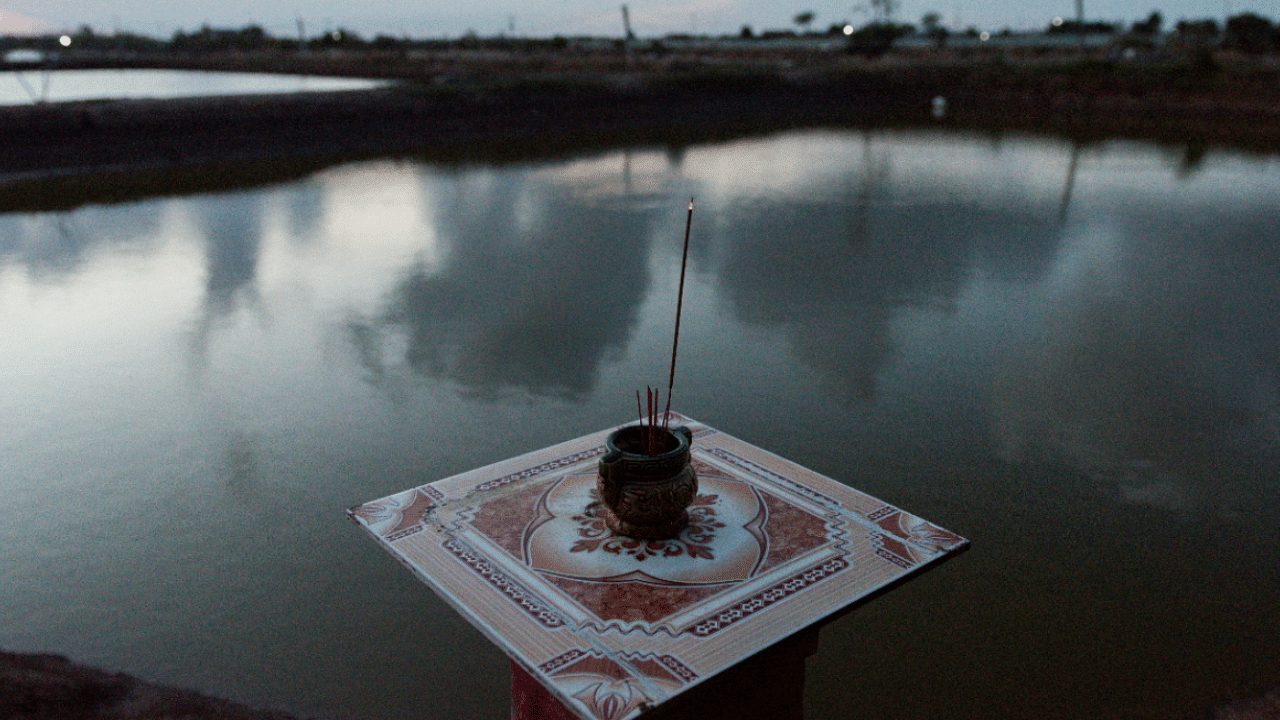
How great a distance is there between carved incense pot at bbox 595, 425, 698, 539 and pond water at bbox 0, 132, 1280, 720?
67 centimetres

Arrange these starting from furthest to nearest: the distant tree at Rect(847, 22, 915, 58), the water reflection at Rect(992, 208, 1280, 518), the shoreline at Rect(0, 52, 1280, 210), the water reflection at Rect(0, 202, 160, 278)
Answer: the distant tree at Rect(847, 22, 915, 58)
the shoreline at Rect(0, 52, 1280, 210)
the water reflection at Rect(0, 202, 160, 278)
the water reflection at Rect(992, 208, 1280, 518)

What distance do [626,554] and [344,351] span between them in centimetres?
322

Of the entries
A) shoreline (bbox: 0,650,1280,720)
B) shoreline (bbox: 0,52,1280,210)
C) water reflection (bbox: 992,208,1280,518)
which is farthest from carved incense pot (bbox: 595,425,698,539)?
shoreline (bbox: 0,52,1280,210)

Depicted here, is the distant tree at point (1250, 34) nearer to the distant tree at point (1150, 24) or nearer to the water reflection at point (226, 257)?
the distant tree at point (1150, 24)

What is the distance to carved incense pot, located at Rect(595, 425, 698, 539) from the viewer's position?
198cm

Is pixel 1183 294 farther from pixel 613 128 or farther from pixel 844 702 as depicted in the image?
pixel 613 128

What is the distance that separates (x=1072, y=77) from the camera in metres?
19.7

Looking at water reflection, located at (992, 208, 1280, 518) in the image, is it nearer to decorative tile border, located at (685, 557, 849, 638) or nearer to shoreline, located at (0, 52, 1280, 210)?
decorative tile border, located at (685, 557, 849, 638)

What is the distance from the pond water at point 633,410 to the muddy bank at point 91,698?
83 mm

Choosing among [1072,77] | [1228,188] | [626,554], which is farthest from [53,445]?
[1072,77]

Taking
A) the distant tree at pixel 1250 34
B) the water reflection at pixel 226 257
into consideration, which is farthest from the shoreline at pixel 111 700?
the distant tree at pixel 1250 34

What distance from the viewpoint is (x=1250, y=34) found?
30.9 m

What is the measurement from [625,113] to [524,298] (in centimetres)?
1214

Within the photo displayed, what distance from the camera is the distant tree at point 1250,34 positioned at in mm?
27172
